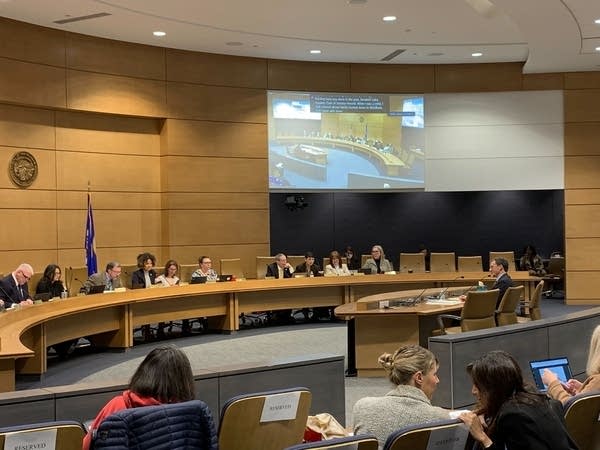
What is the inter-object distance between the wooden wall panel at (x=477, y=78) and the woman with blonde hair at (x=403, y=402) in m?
11.7

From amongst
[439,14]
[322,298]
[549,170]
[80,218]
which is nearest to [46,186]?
[80,218]

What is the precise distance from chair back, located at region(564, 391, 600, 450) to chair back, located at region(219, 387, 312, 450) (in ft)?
3.76

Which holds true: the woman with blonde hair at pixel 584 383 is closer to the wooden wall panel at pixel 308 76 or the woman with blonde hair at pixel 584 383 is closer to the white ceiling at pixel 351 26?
the white ceiling at pixel 351 26

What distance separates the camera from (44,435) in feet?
8.48

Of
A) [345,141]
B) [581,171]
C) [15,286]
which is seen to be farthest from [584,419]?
[581,171]

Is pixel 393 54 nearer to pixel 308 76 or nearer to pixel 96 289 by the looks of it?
pixel 308 76

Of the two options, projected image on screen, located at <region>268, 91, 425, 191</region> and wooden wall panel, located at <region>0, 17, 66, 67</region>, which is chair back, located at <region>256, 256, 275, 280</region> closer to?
projected image on screen, located at <region>268, 91, 425, 191</region>

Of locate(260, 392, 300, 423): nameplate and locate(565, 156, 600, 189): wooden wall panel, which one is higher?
locate(565, 156, 600, 189): wooden wall panel

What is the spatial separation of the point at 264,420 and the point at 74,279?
25.3 ft

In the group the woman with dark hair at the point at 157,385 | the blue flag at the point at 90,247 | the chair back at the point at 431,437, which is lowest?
the chair back at the point at 431,437

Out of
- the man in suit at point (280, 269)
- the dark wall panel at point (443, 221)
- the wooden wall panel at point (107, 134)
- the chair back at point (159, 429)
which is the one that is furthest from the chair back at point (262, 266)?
the chair back at point (159, 429)

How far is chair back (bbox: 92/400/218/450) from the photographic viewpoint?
2.61 m

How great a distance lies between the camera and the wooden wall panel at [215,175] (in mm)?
12805

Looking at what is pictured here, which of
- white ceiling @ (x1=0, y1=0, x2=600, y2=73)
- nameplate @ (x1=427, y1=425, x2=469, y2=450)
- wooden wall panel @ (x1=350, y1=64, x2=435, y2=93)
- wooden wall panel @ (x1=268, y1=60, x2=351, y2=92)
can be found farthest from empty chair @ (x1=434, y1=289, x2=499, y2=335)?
wooden wall panel @ (x1=350, y1=64, x2=435, y2=93)
